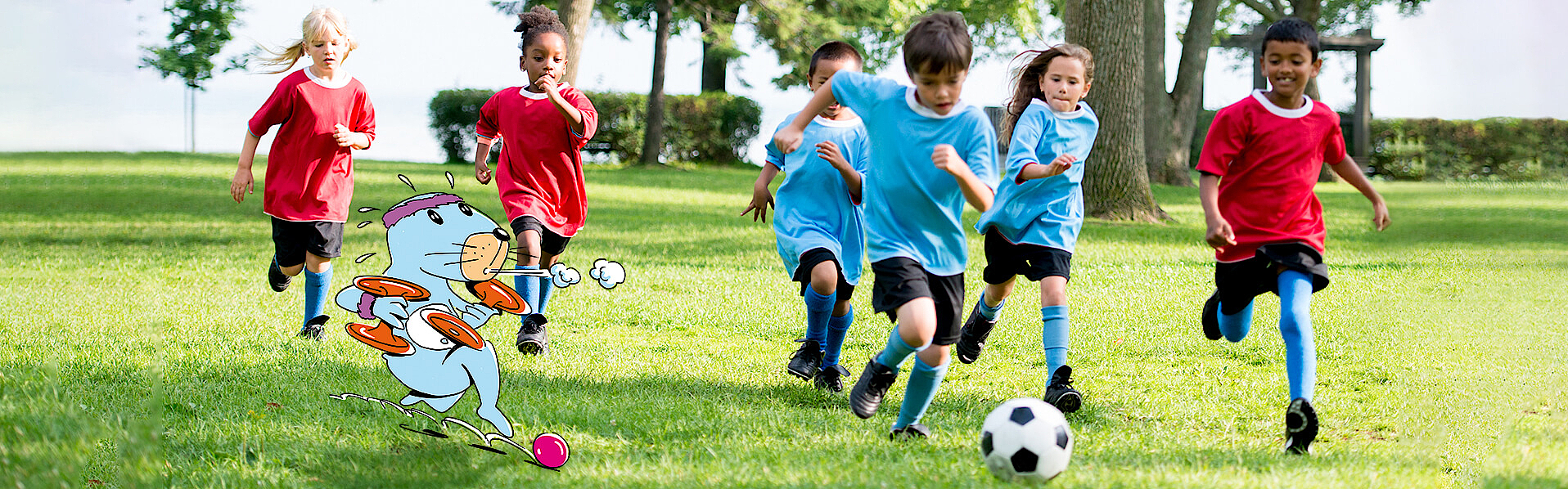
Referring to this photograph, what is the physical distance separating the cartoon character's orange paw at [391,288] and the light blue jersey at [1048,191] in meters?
2.14

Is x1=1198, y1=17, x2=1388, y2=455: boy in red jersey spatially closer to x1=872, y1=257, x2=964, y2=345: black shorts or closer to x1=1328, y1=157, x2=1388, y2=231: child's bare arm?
x1=1328, y1=157, x2=1388, y2=231: child's bare arm

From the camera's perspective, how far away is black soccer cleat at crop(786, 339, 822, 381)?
4609 millimetres

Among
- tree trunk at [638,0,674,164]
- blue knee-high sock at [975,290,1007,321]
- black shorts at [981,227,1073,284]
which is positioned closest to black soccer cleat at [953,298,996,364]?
blue knee-high sock at [975,290,1007,321]

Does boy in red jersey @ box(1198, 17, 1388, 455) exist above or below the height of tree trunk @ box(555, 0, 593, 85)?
below

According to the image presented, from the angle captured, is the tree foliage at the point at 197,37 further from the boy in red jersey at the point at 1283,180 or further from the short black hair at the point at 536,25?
the boy in red jersey at the point at 1283,180

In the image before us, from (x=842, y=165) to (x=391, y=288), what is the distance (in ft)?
4.91

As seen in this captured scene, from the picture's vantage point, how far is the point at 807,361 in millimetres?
4641

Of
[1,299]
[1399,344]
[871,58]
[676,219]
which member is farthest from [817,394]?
[871,58]

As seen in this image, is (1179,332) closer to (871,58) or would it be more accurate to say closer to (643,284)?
(643,284)

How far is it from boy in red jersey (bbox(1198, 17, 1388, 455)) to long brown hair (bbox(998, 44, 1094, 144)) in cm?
75

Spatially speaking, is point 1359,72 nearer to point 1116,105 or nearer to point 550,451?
point 1116,105

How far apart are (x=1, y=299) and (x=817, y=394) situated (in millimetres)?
5518

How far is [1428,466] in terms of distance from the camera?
11.8 feet

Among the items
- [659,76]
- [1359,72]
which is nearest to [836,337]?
[659,76]
